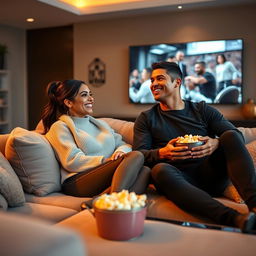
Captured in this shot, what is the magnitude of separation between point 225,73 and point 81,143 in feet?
10.8

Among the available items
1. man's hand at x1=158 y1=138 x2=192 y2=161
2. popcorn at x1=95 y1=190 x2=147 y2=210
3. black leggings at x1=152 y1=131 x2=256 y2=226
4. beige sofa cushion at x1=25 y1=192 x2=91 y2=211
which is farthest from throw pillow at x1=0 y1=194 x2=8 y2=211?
man's hand at x1=158 y1=138 x2=192 y2=161

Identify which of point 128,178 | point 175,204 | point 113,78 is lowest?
point 175,204

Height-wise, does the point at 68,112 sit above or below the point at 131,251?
above

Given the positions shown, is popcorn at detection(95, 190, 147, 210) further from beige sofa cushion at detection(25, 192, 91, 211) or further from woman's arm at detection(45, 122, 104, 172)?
woman's arm at detection(45, 122, 104, 172)

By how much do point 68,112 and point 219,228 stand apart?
141 centimetres

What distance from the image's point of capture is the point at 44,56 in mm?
6672

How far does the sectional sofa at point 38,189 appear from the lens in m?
1.85

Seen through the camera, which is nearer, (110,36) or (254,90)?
(254,90)

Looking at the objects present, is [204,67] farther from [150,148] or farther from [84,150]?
[84,150]

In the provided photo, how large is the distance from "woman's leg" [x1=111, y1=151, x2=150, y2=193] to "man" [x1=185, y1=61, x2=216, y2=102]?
335cm

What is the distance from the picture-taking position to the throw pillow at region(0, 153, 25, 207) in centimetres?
179

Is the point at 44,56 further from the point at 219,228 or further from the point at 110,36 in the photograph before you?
the point at 219,228

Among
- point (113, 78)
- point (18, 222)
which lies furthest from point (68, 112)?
point (113, 78)

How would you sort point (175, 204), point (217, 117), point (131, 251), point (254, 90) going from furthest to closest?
point (254, 90), point (217, 117), point (175, 204), point (131, 251)
